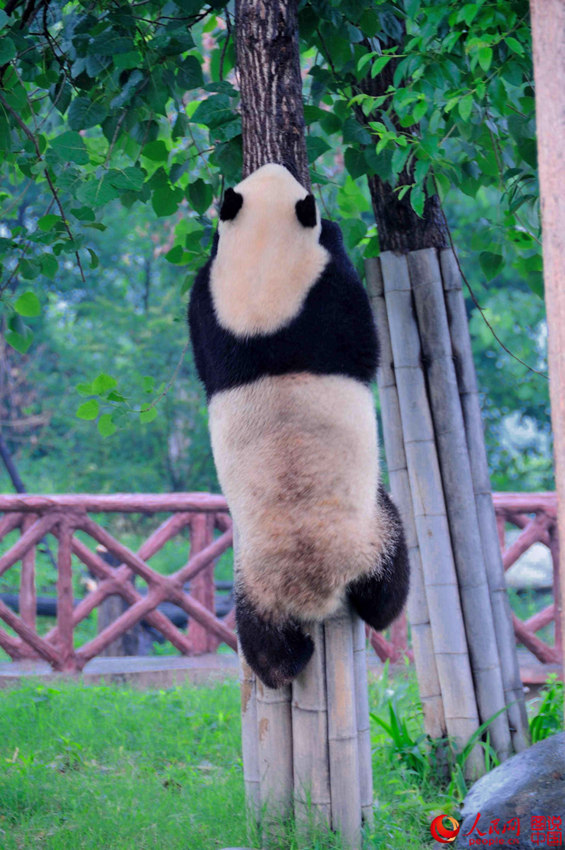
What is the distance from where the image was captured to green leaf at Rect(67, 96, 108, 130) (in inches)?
113

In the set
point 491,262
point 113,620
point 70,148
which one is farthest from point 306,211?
point 113,620

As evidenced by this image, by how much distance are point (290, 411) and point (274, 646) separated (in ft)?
2.01

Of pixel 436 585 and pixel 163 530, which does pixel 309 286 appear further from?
pixel 163 530

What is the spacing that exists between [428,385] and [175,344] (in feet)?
22.7

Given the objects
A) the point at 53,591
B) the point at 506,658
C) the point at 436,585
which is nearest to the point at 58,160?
the point at 436,585

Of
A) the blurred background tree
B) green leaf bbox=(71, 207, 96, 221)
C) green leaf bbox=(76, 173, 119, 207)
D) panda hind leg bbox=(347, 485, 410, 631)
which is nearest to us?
panda hind leg bbox=(347, 485, 410, 631)

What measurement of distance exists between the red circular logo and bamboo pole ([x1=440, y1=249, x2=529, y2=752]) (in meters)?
0.57

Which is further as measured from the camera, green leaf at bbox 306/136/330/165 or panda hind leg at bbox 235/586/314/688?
green leaf at bbox 306/136/330/165

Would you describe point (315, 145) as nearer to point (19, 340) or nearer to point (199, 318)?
point (199, 318)

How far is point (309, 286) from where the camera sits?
2229mm

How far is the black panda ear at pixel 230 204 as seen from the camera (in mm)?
2232

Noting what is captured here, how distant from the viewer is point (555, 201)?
1.60m

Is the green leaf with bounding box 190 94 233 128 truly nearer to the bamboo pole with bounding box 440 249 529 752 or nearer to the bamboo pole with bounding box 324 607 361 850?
the bamboo pole with bounding box 440 249 529 752

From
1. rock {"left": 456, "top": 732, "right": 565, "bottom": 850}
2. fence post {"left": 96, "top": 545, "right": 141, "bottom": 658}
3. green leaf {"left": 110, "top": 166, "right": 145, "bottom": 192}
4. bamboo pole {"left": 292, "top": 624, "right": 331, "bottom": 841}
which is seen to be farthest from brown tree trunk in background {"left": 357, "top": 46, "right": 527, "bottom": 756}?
fence post {"left": 96, "top": 545, "right": 141, "bottom": 658}
